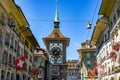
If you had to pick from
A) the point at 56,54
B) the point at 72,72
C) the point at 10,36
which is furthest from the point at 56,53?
the point at 10,36

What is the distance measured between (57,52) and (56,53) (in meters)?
0.67

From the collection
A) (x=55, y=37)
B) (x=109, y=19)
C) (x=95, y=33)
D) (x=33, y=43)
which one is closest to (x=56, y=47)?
(x=55, y=37)

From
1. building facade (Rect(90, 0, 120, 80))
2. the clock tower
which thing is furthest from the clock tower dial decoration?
building facade (Rect(90, 0, 120, 80))

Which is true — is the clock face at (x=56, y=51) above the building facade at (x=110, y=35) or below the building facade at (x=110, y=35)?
above

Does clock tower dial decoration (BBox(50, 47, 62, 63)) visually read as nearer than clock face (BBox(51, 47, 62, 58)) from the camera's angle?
Yes

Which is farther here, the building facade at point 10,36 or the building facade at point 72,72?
the building facade at point 72,72

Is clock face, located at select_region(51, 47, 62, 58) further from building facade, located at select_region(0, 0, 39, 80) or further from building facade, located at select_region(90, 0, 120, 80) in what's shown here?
building facade, located at select_region(0, 0, 39, 80)

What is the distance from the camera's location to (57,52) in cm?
11500

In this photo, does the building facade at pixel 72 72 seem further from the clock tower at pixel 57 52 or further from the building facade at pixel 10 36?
the building facade at pixel 10 36

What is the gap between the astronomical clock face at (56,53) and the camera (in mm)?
113144

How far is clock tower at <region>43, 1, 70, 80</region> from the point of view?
111m

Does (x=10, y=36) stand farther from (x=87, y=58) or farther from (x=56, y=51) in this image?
(x=56, y=51)

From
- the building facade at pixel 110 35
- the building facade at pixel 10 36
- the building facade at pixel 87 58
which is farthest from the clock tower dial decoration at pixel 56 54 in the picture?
the building facade at pixel 10 36

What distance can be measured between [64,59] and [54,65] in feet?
17.2
